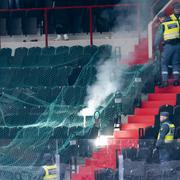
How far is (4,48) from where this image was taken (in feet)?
81.4

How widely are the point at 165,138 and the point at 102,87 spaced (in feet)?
12.1

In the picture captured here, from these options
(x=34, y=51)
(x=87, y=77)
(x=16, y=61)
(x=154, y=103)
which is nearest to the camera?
(x=154, y=103)

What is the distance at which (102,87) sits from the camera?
2195 centimetres

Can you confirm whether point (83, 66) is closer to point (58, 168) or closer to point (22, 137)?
point (22, 137)

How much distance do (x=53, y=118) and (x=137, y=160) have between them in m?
3.83

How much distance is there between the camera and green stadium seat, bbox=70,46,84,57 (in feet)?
77.8

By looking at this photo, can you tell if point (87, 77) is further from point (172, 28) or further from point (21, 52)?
point (21, 52)

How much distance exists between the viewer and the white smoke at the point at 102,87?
21328 mm

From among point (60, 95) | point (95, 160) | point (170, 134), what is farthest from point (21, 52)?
point (95, 160)

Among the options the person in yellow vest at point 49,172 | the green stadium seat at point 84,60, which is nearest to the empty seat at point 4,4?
the green stadium seat at point 84,60

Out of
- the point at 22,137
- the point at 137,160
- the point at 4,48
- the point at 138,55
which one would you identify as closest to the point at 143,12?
the point at 138,55

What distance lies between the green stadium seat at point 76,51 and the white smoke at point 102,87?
3.95 ft

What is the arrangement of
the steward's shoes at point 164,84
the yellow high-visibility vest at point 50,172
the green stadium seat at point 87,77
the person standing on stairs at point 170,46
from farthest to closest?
the green stadium seat at point 87,77
the steward's shoes at point 164,84
the person standing on stairs at point 170,46
the yellow high-visibility vest at point 50,172

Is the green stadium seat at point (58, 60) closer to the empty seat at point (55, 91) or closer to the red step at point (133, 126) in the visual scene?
the empty seat at point (55, 91)
